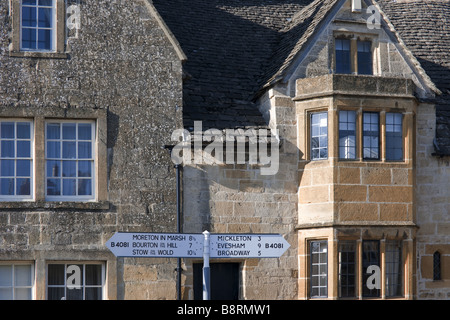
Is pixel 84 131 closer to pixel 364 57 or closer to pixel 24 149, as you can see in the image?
pixel 24 149

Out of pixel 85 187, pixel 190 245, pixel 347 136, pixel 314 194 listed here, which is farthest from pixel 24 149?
pixel 347 136

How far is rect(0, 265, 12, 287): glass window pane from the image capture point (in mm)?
19031

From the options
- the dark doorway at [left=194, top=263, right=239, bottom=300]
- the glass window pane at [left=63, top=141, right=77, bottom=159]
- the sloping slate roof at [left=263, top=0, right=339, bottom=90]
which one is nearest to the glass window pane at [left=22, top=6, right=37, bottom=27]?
the glass window pane at [left=63, top=141, right=77, bottom=159]

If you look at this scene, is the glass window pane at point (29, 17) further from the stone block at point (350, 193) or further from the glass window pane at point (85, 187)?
the stone block at point (350, 193)

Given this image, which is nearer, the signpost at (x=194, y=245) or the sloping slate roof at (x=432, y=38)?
the signpost at (x=194, y=245)

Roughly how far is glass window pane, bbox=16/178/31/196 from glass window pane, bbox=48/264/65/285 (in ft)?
5.04

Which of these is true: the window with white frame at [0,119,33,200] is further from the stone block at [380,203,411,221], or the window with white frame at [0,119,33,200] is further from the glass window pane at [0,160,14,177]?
the stone block at [380,203,411,221]

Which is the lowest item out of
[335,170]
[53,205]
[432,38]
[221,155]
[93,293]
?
[93,293]

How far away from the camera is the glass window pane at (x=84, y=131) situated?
19641 mm

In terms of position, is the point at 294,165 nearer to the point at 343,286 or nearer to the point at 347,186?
the point at 347,186

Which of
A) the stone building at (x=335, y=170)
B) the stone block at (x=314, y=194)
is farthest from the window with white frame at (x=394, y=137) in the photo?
the stone block at (x=314, y=194)

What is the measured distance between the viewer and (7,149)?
760 inches

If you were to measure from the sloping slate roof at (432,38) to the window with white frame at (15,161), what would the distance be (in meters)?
9.18

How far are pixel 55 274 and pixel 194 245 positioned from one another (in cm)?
498
